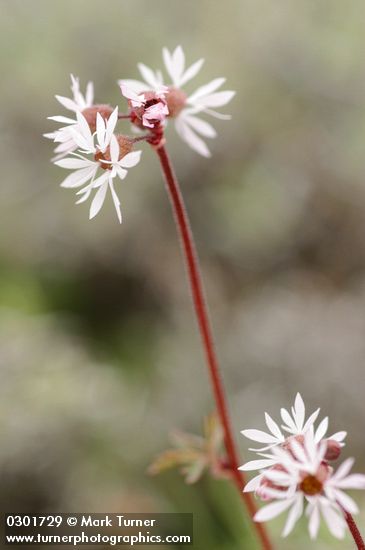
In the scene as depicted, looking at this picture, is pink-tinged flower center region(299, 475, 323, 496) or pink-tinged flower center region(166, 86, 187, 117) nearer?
pink-tinged flower center region(299, 475, 323, 496)

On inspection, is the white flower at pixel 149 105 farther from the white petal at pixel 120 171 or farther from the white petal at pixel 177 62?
the white petal at pixel 177 62

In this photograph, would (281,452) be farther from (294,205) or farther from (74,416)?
(294,205)

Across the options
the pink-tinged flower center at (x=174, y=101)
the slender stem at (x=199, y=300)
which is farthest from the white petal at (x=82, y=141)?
the pink-tinged flower center at (x=174, y=101)

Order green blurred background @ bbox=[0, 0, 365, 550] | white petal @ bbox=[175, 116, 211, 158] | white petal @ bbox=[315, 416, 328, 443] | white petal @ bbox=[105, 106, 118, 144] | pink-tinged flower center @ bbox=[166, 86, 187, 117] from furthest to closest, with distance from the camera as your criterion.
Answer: green blurred background @ bbox=[0, 0, 365, 550]
white petal @ bbox=[175, 116, 211, 158]
pink-tinged flower center @ bbox=[166, 86, 187, 117]
white petal @ bbox=[105, 106, 118, 144]
white petal @ bbox=[315, 416, 328, 443]

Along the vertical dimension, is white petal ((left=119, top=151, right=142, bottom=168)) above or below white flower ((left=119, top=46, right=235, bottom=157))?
below

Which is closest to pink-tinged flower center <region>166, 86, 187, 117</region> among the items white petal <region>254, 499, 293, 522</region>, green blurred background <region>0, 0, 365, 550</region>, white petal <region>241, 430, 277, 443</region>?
white petal <region>241, 430, 277, 443</region>

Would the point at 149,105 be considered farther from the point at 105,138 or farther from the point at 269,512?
the point at 269,512

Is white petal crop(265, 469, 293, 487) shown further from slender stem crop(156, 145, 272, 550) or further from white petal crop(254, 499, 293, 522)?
slender stem crop(156, 145, 272, 550)
